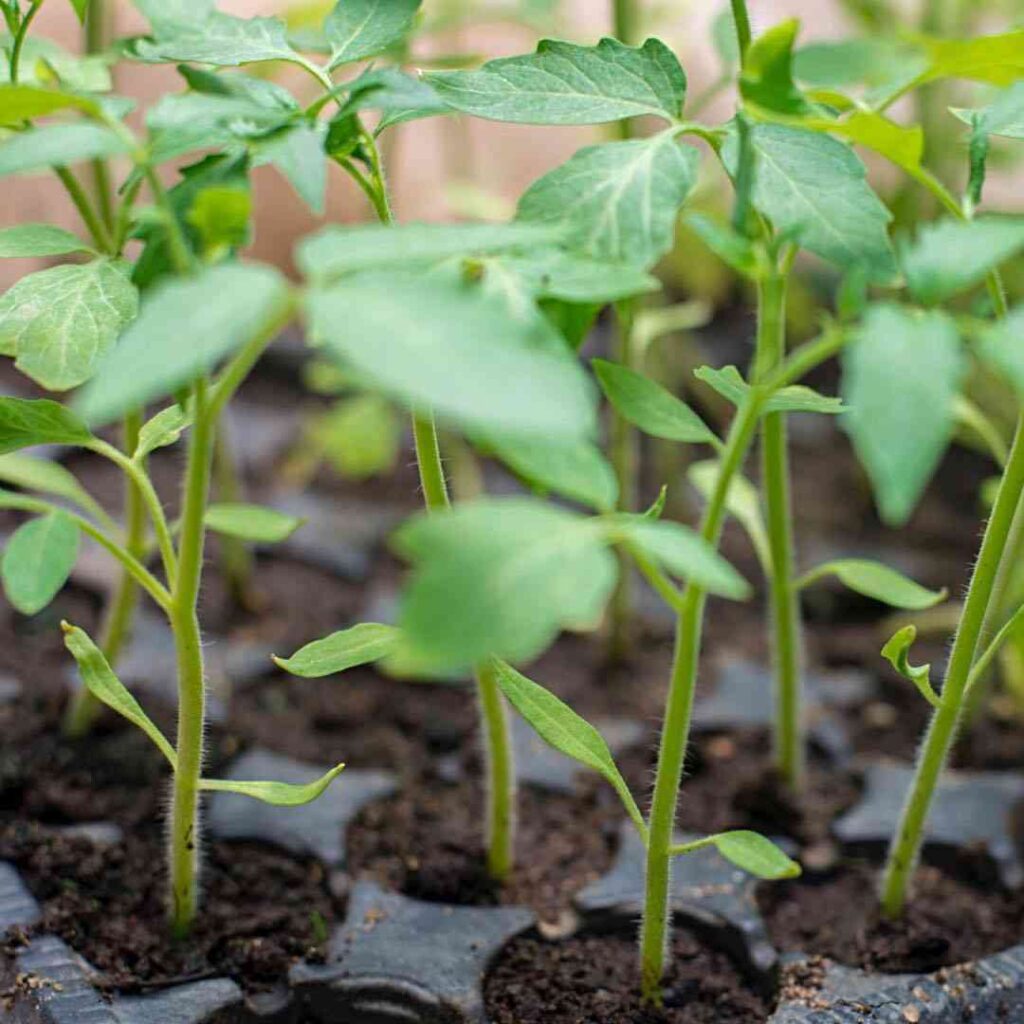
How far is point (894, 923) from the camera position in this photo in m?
0.68

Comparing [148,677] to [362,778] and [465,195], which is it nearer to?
[362,778]

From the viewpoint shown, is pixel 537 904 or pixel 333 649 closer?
pixel 333 649

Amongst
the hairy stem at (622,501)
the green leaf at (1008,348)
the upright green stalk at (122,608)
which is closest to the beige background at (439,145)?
the hairy stem at (622,501)

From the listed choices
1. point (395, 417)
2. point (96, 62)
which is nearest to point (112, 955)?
point (96, 62)

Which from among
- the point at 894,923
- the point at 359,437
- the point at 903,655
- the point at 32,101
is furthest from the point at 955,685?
the point at 359,437

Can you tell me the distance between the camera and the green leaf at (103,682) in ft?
1.87

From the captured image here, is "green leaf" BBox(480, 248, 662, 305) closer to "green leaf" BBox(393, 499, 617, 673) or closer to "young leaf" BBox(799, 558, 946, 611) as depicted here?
"green leaf" BBox(393, 499, 617, 673)

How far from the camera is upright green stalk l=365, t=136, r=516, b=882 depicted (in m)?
0.58

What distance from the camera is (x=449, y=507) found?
58 centimetres

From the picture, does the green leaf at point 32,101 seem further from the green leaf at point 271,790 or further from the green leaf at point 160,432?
the green leaf at point 271,790

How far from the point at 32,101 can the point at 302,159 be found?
0.31ft

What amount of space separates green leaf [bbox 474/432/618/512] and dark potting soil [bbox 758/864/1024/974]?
37 cm

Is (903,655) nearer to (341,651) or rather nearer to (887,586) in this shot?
(887,586)

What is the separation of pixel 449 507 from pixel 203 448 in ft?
0.49
